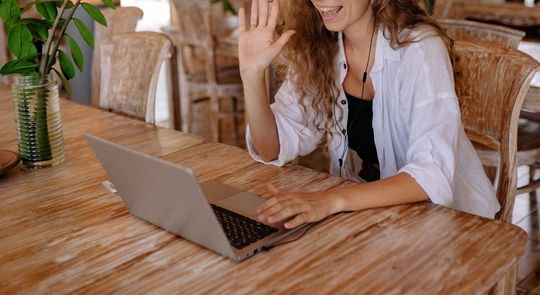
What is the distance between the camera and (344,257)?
117 centimetres

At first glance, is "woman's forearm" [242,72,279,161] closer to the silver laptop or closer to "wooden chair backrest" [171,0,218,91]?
the silver laptop

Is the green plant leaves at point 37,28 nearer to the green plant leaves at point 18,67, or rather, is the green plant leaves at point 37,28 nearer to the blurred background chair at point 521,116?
the green plant leaves at point 18,67

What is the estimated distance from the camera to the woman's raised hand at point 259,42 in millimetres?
1624

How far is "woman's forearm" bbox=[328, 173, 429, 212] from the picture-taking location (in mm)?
1349

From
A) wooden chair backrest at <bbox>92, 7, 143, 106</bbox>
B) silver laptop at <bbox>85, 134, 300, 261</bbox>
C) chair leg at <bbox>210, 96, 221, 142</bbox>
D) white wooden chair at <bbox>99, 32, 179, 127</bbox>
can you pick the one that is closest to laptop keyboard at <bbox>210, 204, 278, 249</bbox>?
silver laptop at <bbox>85, 134, 300, 261</bbox>

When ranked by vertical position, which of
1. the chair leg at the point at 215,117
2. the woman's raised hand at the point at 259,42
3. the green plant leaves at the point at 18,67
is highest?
the woman's raised hand at the point at 259,42

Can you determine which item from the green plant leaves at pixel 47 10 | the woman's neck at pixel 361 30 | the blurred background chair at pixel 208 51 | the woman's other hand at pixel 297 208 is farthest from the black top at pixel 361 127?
the blurred background chair at pixel 208 51

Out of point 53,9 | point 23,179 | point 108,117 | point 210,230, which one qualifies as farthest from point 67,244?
point 108,117

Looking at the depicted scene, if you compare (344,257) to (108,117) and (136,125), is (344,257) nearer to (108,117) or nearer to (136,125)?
(136,125)

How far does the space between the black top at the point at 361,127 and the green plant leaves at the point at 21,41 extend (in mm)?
777

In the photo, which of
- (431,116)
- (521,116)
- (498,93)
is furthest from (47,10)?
(521,116)

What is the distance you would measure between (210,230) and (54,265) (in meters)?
0.27

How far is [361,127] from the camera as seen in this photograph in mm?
1838

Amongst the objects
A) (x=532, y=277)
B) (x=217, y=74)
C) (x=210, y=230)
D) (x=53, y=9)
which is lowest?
(x=532, y=277)
